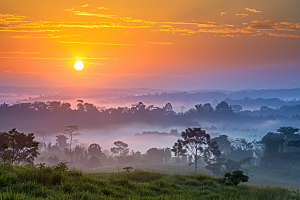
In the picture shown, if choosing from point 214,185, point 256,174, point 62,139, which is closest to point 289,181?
point 256,174

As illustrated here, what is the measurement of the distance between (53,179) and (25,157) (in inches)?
1513

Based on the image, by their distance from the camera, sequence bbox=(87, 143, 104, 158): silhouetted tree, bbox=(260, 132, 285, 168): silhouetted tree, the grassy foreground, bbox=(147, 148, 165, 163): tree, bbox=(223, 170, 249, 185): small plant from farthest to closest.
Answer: bbox=(147, 148, 165, 163): tree < bbox=(87, 143, 104, 158): silhouetted tree < bbox=(260, 132, 285, 168): silhouetted tree < bbox=(223, 170, 249, 185): small plant < the grassy foreground

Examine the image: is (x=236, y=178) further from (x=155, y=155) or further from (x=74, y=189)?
(x=155, y=155)

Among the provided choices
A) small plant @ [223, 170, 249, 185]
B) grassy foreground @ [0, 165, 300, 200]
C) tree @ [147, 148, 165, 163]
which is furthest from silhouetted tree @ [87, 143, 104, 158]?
grassy foreground @ [0, 165, 300, 200]

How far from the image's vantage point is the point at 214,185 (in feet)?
46.8

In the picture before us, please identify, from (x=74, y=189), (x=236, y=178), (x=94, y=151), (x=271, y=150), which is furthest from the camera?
(x=94, y=151)

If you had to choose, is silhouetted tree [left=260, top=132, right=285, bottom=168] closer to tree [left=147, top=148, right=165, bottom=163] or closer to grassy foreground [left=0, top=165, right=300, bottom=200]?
tree [left=147, top=148, right=165, bottom=163]

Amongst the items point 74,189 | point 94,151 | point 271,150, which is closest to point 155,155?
point 94,151

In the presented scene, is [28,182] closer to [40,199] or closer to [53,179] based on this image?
[53,179]

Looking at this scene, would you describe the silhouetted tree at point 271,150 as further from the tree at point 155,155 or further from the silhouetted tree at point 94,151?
the silhouetted tree at point 94,151

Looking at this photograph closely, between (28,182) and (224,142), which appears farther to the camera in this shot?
(224,142)

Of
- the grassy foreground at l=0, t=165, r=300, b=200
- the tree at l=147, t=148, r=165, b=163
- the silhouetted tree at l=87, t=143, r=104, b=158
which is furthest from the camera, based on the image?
the tree at l=147, t=148, r=165, b=163


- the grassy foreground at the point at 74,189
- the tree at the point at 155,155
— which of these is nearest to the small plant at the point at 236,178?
the grassy foreground at the point at 74,189

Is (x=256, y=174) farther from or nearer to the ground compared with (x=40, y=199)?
nearer to the ground
